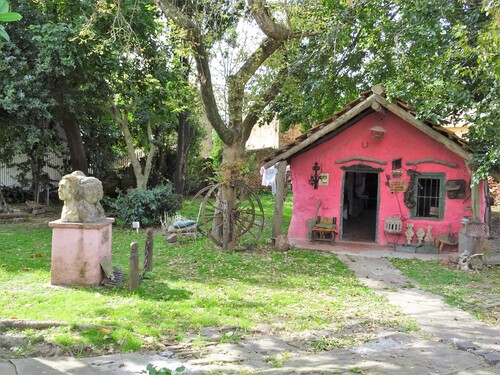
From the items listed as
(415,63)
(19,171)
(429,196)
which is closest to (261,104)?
(415,63)

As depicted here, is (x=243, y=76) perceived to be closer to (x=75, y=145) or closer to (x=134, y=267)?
(x=134, y=267)

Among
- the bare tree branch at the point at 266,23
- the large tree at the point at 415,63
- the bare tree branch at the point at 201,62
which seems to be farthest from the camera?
the bare tree branch at the point at 201,62

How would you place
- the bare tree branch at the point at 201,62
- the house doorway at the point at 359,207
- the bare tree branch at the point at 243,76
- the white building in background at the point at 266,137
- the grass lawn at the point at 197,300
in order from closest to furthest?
the grass lawn at the point at 197,300 → the bare tree branch at the point at 201,62 → the bare tree branch at the point at 243,76 → the house doorway at the point at 359,207 → the white building in background at the point at 266,137

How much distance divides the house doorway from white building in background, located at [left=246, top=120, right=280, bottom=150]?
379 inches

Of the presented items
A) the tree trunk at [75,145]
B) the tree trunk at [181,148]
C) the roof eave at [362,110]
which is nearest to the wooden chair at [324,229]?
the roof eave at [362,110]

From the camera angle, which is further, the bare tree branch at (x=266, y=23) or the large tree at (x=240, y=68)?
the large tree at (x=240, y=68)

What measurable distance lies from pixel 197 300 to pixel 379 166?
24.8 ft

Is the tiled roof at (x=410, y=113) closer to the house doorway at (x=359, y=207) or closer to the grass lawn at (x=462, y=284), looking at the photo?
the house doorway at (x=359, y=207)

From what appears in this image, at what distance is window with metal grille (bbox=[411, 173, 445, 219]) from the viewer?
1298 cm

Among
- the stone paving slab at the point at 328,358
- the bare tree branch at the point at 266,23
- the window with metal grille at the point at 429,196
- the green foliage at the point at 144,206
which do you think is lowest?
the stone paving slab at the point at 328,358

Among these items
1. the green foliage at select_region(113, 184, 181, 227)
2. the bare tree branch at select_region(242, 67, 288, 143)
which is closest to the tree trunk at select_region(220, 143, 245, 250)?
the bare tree branch at select_region(242, 67, 288, 143)

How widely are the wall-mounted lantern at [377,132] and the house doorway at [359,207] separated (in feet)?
3.74

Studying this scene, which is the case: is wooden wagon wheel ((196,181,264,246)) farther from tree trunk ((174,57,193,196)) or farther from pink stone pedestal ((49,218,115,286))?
tree trunk ((174,57,193,196))

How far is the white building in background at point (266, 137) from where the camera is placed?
103ft
